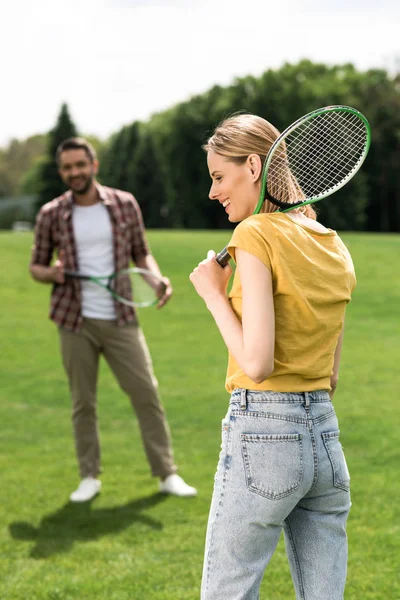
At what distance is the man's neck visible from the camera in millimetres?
6086

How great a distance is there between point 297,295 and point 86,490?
13.1 feet

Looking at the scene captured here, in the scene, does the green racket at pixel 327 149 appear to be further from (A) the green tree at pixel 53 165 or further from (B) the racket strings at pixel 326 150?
(A) the green tree at pixel 53 165

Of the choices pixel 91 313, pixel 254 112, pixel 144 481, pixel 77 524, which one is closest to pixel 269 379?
pixel 77 524

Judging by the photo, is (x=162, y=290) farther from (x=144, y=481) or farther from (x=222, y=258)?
(x=222, y=258)

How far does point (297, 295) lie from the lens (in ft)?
8.14

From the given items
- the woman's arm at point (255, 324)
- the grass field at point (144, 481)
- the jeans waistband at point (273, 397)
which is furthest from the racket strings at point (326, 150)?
the grass field at point (144, 481)

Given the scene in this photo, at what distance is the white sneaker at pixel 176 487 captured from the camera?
237 inches

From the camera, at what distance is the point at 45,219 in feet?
20.1

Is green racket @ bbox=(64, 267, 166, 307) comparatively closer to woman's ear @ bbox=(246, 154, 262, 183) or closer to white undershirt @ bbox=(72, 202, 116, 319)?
white undershirt @ bbox=(72, 202, 116, 319)

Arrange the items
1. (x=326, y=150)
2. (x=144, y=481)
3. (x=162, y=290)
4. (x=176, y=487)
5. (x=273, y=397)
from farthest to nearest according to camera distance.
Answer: (x=144, y=481) → (x=162, y=290) → (x=176, y=487) → (x=326, y=150) → (x=273, y=397)

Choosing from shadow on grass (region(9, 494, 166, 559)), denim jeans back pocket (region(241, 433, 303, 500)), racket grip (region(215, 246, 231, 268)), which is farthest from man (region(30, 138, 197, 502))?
denim jeans back pocket (region(241, 433, 303, 500))

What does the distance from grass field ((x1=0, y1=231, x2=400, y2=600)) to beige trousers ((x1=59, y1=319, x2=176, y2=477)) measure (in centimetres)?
33

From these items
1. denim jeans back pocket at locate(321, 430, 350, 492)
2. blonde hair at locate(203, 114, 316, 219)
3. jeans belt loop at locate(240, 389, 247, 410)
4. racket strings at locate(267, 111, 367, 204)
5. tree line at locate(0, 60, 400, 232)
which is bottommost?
tree line at locate(0, 60, 400, 232)

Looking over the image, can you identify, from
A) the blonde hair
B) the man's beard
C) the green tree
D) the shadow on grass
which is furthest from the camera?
the green tree
